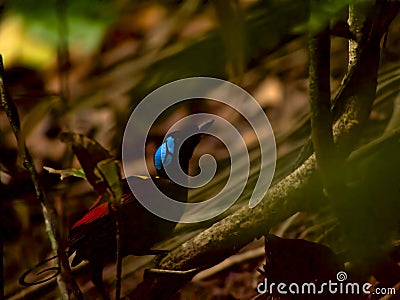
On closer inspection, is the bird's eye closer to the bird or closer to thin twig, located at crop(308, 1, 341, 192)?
the bird

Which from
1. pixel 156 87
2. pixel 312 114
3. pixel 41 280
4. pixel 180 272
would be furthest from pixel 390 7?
pixel 41 280

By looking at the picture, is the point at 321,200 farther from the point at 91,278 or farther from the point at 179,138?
the point at 91,278

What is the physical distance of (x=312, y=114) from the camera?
0.53 meters

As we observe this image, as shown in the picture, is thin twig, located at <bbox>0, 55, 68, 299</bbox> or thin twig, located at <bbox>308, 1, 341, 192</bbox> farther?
thin twig, located at <bbox>0, 55, 68, 299</bbox>

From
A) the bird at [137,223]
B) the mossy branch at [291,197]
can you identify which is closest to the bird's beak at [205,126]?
the bird at [137,223]

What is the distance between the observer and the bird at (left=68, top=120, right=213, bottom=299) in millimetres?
641

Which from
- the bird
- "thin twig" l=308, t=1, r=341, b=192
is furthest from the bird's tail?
"thin twig" l=308, t=1, r=341, b=192

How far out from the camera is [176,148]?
0.66 meters

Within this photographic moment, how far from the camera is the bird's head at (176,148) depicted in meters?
0.66

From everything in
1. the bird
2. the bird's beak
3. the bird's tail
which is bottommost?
the bird's tail

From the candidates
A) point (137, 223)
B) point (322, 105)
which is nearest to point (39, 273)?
point (137, 223)

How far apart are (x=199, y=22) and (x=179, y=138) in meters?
0.14

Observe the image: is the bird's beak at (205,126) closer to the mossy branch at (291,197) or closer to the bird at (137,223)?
the bird at (137,223)

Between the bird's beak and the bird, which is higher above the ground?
the bird's beak
